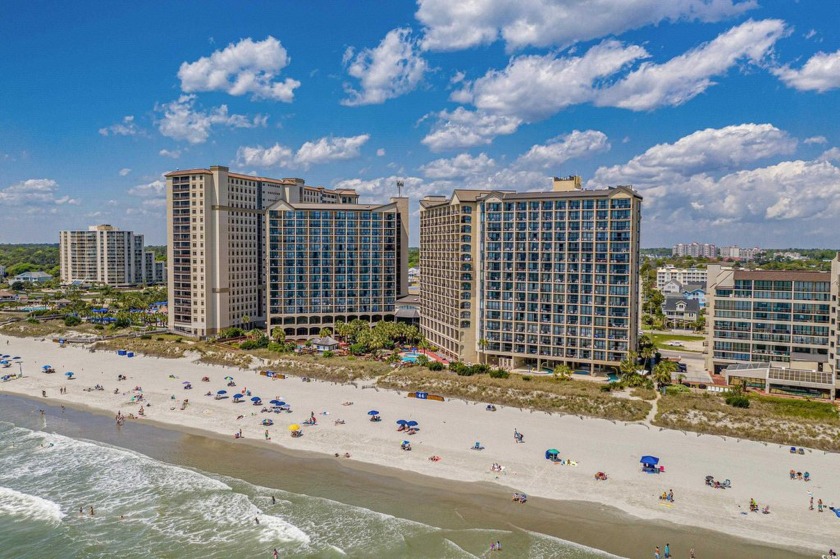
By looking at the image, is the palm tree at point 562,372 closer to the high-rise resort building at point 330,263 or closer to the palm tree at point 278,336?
the high-rise resort building at point 330,263

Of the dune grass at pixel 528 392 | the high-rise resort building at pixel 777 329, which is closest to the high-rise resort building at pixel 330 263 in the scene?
the dune grass at pixel 528 392

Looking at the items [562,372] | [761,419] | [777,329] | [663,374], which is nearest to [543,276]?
[562,372]

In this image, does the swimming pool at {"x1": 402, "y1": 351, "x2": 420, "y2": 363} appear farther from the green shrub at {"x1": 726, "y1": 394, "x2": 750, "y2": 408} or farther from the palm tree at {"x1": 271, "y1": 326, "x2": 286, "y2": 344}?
the green shrub at {"x1": 726, "y1": 394, "x2": 750, "y2": 408}

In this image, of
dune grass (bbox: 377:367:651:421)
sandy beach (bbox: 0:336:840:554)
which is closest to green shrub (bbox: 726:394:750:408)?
dune grass (bbox: 377:367:651:421)

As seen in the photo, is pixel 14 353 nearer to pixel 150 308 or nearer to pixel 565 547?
pixel 150 308

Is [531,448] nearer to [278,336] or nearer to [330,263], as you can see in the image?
[278,336]

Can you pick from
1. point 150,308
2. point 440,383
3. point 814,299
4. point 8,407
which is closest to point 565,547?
point 440,383
